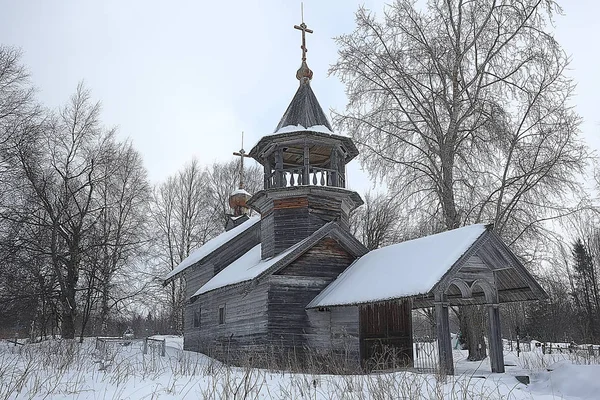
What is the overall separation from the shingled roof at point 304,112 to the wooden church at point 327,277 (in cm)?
6

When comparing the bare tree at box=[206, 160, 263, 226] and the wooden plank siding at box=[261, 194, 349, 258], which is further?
the bare tree at box=[206, 160, 263, 226]

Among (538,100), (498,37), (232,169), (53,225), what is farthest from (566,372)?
(232,169)

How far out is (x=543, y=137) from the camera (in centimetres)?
1797

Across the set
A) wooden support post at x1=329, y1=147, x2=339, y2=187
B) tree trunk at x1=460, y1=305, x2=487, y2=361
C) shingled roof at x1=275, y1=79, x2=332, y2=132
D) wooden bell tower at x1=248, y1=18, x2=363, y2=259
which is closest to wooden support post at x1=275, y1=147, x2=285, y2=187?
wooden bell tower at x1=248, y1=18, x2=363, y2=259

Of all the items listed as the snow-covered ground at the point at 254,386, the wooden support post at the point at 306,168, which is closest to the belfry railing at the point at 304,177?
the wooden support post at the point at 306,168

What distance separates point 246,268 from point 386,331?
6.23m

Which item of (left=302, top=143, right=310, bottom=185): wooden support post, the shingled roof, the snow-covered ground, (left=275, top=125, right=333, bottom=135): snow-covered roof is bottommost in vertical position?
the snow-covered ground

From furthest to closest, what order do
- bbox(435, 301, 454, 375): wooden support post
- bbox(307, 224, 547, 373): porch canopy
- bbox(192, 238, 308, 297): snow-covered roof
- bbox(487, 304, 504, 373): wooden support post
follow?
bbox(192, 238, 308, 297): snow-covered roof, bbox(487, 304, 504, 373): wooden support post, bbox(307, 224, 547, 373): porch canopy, bbox(435, 301, 454, 375): wooden support post

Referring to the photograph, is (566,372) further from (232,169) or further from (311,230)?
(232,169)

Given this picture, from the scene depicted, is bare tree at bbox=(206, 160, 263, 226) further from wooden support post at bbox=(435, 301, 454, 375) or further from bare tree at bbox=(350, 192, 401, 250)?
wooden support post at bbox=(435, 301, 454, 375)

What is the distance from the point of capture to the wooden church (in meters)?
13.3

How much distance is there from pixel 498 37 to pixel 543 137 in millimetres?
4157

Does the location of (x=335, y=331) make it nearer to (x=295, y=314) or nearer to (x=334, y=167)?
(x=295, y=314)

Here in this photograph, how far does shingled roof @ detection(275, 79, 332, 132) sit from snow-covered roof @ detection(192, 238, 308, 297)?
188 inches
